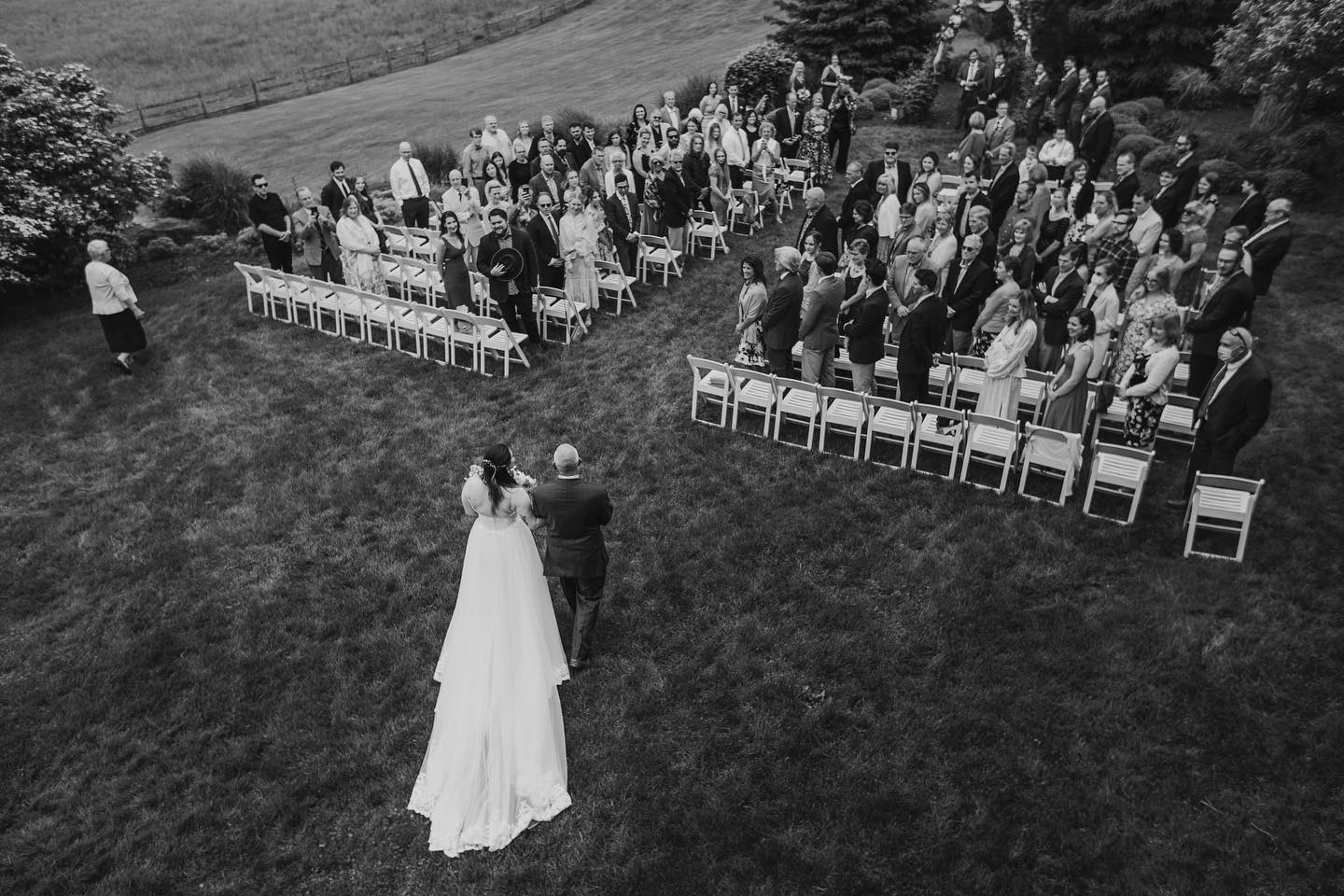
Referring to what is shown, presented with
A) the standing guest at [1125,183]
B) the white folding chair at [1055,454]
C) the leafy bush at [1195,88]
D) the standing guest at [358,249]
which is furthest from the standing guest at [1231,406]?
the leafy bush at [1195,88]

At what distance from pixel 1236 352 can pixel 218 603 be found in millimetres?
10061

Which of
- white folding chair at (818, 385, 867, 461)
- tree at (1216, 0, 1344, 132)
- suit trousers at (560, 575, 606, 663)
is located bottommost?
suit trousers at (560, 575, 606, 663)

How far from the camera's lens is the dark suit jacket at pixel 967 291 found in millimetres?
10383

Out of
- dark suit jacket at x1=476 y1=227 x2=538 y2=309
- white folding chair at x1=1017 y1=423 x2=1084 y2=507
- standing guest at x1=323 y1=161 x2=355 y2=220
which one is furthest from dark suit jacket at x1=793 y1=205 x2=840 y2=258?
standing guest at x1=323 y1=161 x2=355 y2=220

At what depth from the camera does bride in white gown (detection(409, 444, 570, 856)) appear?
21.2 ft

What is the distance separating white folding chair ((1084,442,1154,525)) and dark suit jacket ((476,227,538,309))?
792 cm

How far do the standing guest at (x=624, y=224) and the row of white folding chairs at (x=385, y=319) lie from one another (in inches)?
114

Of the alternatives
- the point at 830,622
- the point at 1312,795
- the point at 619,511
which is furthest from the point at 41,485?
the point at 1312,795

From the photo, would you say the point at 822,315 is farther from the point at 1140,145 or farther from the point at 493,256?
the point at 1140,145

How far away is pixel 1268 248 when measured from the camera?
11.0m

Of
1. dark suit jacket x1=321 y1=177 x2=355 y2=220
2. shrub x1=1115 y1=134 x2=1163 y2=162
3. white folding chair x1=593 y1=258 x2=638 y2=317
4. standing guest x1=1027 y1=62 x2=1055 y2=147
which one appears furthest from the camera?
standing guest x1=1027 y1=62 x2=1055 y2=147

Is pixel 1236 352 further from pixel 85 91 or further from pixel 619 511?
pixel 85 91

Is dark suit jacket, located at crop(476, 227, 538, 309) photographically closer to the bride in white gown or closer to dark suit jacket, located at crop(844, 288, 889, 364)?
dark suit jacket, located at crop(844, 288, 889, 364)

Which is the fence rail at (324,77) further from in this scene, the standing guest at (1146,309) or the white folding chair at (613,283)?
the standing guest at (1146,309)
